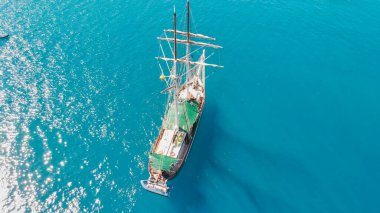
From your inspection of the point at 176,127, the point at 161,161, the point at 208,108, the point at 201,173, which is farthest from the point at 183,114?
the point at 201,173

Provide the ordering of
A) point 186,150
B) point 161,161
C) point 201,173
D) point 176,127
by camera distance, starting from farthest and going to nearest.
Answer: point 176,127, point 186,150, point 201,173, point 161,161

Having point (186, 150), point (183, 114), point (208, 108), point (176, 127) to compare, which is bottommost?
point (186, 150)

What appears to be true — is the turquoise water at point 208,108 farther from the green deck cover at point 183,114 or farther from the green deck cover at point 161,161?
the green deck cover at point 183,114

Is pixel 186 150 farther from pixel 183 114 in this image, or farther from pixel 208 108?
pixel 208 108

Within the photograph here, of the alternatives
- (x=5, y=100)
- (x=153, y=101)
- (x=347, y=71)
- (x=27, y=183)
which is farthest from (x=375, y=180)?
(x=5, y=100)

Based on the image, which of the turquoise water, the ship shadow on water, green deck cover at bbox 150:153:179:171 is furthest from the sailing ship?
the turquoise water

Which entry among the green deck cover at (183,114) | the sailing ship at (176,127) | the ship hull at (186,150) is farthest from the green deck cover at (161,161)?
the green deck cover at (183,114)

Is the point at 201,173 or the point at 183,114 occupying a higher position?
the point at 183,114
